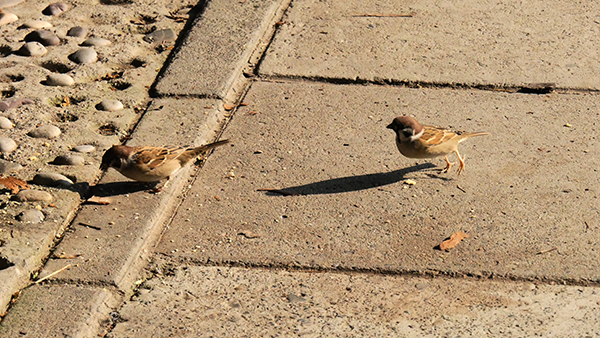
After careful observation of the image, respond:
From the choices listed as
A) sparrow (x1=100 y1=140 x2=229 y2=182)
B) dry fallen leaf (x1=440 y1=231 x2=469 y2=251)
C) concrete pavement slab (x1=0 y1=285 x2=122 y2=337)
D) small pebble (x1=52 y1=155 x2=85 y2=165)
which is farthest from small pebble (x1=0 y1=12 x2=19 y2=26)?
dry fallen leaf (x1=440 y1=231 x2=469 y2=251)

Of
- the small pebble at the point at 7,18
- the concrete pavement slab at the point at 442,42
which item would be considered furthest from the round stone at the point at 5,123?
the concrete pavement slab at the point at 442,42

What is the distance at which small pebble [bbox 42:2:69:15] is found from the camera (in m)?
8.13

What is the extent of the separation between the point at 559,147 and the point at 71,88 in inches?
163

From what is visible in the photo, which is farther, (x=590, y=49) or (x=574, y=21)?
(x=574, y=21)

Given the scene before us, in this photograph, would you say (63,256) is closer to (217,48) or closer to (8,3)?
(217,48)

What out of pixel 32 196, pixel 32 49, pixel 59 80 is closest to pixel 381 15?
pixel 59 80

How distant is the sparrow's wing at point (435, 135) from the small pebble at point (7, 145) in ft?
10.2

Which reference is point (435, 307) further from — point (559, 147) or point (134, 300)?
point (559, 147)

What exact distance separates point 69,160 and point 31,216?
770 millimetres

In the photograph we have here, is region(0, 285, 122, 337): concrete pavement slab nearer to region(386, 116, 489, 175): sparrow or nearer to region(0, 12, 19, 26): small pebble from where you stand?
region(386, 116, 489, 175): sparrow

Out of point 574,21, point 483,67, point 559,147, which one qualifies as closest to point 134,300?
point 559,147

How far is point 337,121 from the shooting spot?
6.36m

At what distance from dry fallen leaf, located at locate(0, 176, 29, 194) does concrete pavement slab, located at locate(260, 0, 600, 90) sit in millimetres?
2484

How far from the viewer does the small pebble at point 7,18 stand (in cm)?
790
